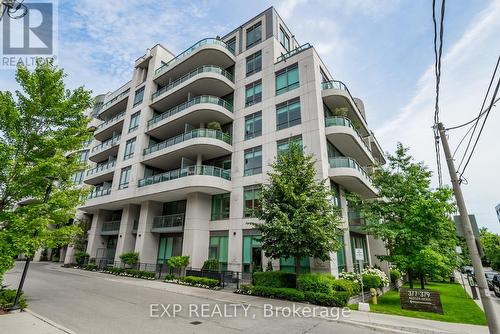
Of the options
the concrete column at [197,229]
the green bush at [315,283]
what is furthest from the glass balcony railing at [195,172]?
the green bush at [315,283]

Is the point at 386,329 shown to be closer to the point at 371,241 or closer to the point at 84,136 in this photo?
the point at 84,136

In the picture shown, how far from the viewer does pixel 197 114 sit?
78.8 feet

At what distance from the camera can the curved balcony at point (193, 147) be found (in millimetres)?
22203

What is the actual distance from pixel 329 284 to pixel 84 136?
14230 mm

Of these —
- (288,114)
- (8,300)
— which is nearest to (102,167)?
(8,300)

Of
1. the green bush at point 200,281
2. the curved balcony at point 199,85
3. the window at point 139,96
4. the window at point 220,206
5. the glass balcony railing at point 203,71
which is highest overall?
the window at point 139,96

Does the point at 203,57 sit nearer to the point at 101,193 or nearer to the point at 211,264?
the point at 101,193

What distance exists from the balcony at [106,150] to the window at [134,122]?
8.61ft

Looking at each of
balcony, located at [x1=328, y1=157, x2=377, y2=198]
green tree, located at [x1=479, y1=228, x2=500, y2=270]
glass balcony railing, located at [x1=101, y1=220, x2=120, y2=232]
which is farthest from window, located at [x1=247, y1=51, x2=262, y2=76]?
green tree, located at [x1=479, y1=228, x2=500, y2=270]

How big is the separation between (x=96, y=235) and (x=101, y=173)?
779 centimetres

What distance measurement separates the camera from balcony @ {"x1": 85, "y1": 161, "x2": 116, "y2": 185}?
3089cm

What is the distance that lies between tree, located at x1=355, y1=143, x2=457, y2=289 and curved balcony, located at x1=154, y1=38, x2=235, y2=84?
18867 mm

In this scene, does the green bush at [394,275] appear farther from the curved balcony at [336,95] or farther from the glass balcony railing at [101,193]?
the glass balcony railing at [101,193]

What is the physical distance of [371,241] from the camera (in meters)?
28.2
